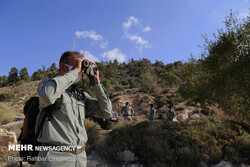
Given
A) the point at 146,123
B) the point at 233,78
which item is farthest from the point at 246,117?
the point at 146,123

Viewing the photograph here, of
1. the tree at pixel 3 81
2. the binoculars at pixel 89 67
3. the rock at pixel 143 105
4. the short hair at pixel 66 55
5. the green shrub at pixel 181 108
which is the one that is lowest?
the binoculars at pixel 89 67

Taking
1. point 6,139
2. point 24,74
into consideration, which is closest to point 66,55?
point 6,139

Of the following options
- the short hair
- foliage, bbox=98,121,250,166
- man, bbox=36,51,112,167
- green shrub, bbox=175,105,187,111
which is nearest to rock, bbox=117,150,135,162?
foliage, bbox=98,121,250,166

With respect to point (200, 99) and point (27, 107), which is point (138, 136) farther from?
point (27, 107)

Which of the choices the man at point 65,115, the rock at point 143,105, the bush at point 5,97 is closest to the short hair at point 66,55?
the man at point 65,115

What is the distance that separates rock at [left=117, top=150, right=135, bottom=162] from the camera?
635 centimetres

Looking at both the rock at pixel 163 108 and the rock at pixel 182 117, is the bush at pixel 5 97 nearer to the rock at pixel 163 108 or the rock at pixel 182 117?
the rock at pixel 163 108

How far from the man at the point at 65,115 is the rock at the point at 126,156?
484 centimetres

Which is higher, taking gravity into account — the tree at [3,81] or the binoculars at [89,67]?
the tree at [3,81]

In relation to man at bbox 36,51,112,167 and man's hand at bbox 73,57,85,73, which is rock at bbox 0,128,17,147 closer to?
man at bbox 36,51,112,167

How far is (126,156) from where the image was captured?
21.0 ft

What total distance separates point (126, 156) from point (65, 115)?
16.9ft

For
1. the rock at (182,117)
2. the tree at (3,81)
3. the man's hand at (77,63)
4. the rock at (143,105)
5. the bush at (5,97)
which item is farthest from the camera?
the tree at (3,81)

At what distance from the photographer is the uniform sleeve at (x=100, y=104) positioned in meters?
2.22
